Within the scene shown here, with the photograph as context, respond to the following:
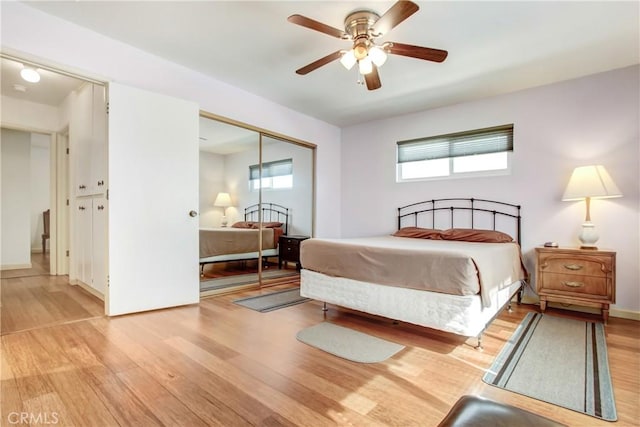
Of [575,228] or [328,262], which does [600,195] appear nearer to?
[575,228]

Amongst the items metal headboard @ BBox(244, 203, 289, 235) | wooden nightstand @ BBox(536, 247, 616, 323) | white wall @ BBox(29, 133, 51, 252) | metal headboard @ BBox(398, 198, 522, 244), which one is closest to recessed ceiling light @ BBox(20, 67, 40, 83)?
metal headboard @ BBox(244, 203, 289, 235)

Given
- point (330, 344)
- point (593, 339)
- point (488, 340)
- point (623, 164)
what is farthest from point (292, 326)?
point (623, 164)

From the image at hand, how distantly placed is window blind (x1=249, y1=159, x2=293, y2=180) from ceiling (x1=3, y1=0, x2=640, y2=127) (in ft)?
3.39

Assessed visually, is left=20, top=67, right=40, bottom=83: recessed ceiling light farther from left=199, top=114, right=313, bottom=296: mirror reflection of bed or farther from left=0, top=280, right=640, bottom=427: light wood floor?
left=0, top=280, right=640, bottom=427: light wood floor

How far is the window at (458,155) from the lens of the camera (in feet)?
12.4

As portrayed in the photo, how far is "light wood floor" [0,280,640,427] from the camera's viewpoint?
1.43 metres

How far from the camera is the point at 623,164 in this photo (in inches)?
119

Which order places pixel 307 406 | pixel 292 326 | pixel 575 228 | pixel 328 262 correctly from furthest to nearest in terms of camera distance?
pixel 575 228 → pixel 328 262 → pixel 292 326 → pixel 307 406

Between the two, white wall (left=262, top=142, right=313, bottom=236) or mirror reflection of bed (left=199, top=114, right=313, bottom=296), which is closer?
mirror reflection of bed (left=199, top=114, right=313, bottom=296)

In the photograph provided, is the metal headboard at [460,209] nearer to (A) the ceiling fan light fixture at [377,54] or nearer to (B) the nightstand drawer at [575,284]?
(B) the nightstand drawer at [575,284]

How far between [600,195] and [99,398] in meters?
4.09

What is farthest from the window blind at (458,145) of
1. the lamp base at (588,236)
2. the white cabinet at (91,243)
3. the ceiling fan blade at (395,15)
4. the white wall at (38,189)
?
the white wall at (38,189)

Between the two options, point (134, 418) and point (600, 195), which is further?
point (600, 195)

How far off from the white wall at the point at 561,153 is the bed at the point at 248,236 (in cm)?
188
